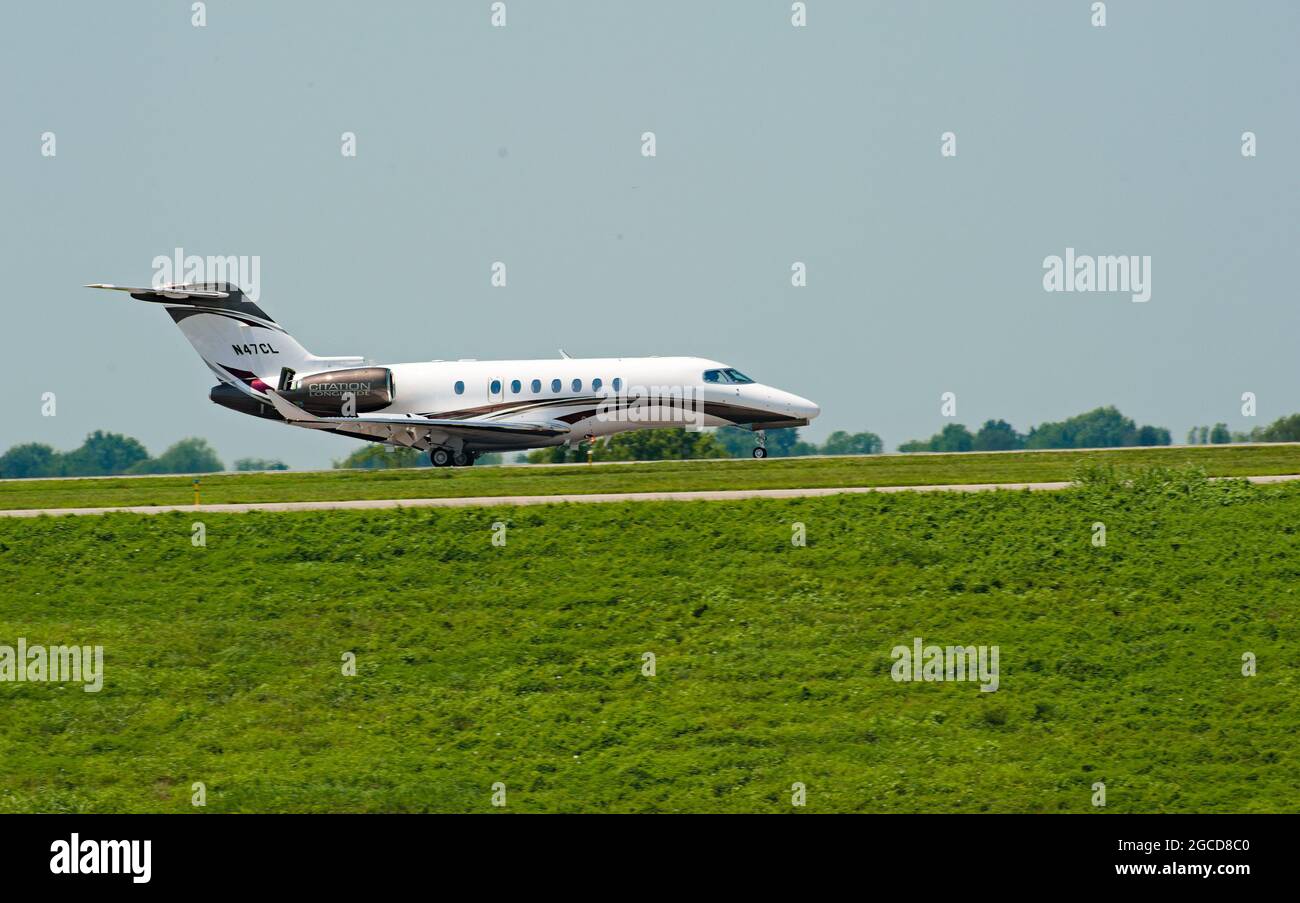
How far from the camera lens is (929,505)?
103 ft

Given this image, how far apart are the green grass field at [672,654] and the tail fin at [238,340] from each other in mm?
21387

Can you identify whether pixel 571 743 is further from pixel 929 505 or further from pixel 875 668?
pixel 929 505

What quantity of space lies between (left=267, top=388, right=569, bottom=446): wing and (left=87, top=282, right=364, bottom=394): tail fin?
2.75m

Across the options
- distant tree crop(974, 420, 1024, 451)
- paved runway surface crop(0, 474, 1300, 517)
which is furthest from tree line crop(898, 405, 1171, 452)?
paved runway surface crop(0, 474, 1300, 517)

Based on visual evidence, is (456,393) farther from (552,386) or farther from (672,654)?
(672,654)

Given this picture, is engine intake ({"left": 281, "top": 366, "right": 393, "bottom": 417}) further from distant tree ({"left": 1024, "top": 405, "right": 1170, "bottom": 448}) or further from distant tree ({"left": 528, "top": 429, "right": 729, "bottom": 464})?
distant tree ({"left": 1024, "top": 405, "right": 1170, "bottom": 448})

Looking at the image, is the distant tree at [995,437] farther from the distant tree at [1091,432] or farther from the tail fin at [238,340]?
the tail fin at [238,340]

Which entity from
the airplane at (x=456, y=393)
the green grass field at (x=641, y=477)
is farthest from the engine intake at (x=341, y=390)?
the green grass field at (x=641, y=477)

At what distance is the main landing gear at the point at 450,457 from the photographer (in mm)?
50594

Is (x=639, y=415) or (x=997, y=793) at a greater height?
(x=639, y=415)
